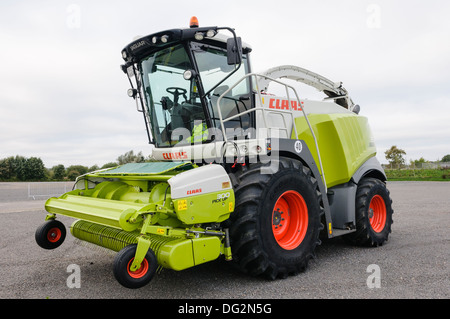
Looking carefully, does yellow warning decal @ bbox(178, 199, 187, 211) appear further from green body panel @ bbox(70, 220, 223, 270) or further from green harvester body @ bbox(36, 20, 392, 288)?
green body panel @ bbox(70, 220, 223, 270)

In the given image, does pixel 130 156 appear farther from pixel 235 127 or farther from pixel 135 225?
pixel 135 225

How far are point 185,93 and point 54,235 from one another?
246 centimetres

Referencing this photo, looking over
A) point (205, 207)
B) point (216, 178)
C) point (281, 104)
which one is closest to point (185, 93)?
point (281, 104)

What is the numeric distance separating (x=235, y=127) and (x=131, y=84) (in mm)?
1738

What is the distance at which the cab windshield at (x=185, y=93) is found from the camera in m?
4.48

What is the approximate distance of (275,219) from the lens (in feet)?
14.1

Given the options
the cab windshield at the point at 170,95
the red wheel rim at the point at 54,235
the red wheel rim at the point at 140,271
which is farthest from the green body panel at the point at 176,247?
the cab windshield at the point at 170,95

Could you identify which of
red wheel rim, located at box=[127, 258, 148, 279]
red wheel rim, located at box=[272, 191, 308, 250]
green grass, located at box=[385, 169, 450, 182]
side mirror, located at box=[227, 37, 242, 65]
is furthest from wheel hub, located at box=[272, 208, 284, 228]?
green grass, located at box=[385, 169, 450, 182]

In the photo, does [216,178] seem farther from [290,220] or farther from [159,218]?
[290,220]

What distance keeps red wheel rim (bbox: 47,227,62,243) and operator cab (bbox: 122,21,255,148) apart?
1713 mm

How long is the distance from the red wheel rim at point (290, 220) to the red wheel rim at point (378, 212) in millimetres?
2243

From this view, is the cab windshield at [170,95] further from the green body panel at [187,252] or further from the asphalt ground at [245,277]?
the asphalt ground at [245,277]

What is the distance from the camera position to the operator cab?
438cm

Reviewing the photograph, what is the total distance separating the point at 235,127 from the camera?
4.65 meters
